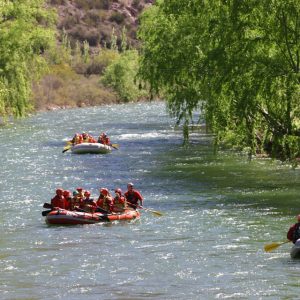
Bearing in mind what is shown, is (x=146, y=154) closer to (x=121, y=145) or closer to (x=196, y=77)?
(x=121, y=145)

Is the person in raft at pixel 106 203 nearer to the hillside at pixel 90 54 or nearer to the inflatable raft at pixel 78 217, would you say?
the inflatable raft at pixel 78 217

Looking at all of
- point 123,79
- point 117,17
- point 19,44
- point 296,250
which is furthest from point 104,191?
point 117,17

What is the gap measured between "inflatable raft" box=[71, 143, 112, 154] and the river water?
25.0 inches

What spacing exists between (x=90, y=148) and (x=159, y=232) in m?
22.1

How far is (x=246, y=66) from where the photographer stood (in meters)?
27.3

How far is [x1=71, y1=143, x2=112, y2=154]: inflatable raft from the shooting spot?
46.1m

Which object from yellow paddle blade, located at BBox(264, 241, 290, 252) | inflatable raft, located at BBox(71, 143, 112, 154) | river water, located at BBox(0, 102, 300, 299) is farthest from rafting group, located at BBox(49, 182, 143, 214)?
inflatable raft, located at BBox(71, 143, 112, 154)

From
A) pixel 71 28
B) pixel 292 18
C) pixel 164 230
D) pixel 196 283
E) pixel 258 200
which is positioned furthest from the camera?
pixel 71 28

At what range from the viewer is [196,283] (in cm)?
1892

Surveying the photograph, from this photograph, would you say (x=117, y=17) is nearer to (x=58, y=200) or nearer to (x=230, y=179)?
(x=230, y=179)

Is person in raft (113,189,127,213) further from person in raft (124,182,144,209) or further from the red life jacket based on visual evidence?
the red life jacket

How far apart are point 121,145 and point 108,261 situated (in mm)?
29029

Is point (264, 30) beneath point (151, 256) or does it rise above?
above

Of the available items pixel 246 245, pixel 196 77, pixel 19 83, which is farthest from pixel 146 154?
pixel 246 245
